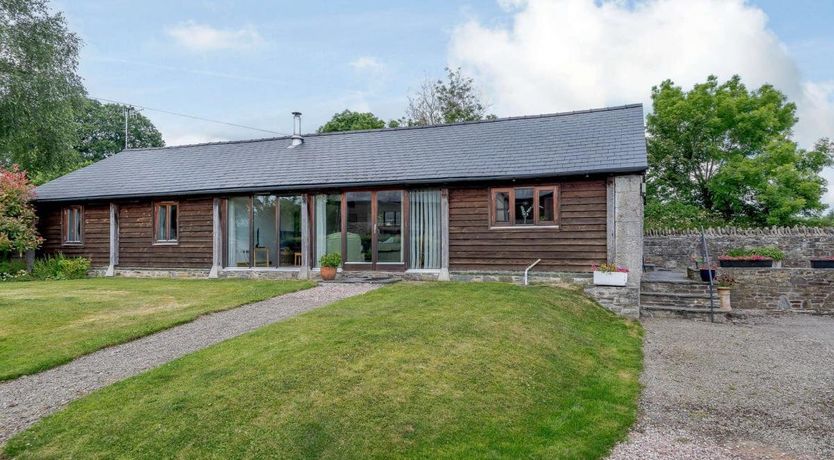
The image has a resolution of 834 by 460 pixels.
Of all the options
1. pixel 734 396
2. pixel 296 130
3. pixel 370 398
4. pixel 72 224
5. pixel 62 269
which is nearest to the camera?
pixel 370 398

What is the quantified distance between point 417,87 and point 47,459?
30.3 meters

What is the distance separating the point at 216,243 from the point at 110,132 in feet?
113

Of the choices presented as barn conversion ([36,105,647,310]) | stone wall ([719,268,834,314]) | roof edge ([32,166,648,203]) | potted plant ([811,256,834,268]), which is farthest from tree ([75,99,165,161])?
potted plant ([811,256,834,268])

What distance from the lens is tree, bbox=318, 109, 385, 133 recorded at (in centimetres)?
2961

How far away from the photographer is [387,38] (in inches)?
597

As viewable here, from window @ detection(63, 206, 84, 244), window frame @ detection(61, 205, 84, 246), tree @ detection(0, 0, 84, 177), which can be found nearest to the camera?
tree @ detection(0, 0, 84, 177)

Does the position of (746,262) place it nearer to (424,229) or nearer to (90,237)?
(424,229)

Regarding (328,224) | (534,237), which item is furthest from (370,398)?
(328,224)

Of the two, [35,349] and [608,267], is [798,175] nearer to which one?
[608,267]

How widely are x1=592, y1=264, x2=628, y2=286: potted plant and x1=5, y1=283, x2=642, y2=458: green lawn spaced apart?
279cm

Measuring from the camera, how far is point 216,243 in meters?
13.7

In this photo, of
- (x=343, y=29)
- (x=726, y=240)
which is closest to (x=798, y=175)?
(x=726, y=240)

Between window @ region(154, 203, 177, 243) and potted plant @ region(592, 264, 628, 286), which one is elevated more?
window @ region(154, 203, 177, 243)

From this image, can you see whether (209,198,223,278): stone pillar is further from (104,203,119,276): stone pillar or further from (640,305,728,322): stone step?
(640,305,728,322): stone step
